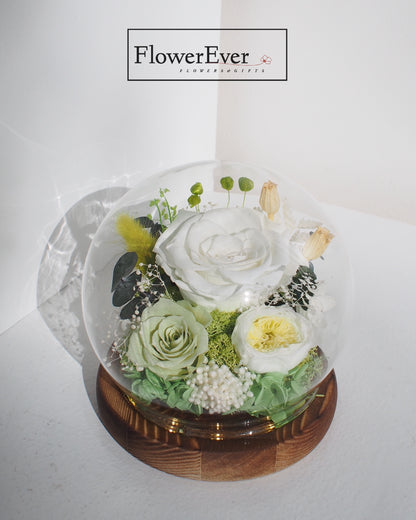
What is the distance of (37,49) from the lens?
89 centimetres

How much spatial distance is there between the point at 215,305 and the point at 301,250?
0.51 ft

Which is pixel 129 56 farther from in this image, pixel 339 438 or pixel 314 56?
pixel 339 438

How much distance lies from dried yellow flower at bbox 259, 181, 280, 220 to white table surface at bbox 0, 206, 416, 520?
0.35 m

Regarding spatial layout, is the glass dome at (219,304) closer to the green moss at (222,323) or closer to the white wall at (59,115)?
the green moss at (222,323)

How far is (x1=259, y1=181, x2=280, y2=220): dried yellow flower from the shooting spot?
2.37ft

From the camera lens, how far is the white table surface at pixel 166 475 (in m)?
0.66

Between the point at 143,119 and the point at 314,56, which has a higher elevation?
the point at 314,56

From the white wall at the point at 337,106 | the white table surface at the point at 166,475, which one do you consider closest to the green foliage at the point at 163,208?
the white table surface at the point at 166,475

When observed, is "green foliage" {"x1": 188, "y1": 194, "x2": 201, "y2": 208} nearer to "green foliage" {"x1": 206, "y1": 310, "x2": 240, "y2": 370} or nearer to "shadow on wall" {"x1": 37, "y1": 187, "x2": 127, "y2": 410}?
"green foliage" {"x1": 206, "y1": 310, "x2": 240, "y2": 370}

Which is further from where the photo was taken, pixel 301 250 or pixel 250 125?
pixel 250 125

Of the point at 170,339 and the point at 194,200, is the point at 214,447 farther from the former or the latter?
the point at 194,200

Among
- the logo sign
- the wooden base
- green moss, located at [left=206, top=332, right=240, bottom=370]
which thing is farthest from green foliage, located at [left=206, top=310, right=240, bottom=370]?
the logo sign

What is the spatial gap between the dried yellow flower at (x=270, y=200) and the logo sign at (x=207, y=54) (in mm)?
640

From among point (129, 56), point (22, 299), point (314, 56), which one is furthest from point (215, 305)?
point (314, 56)
